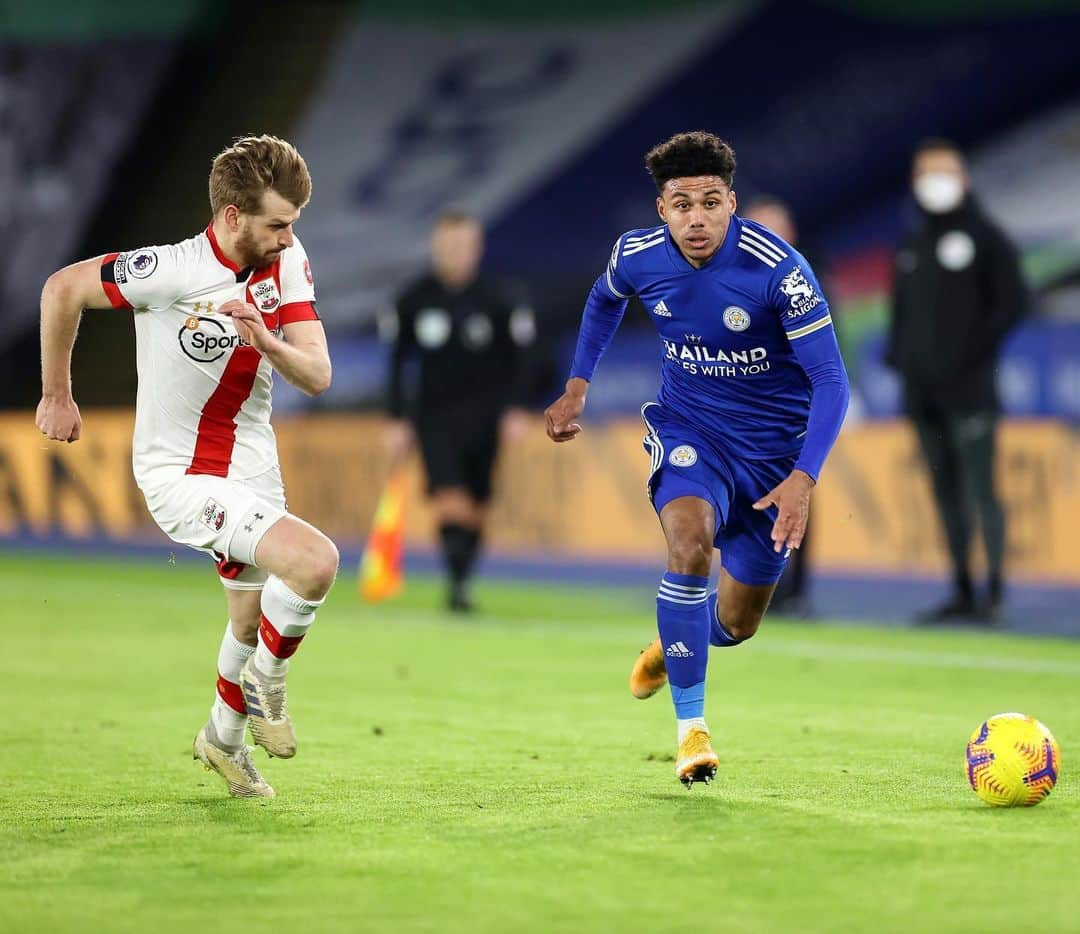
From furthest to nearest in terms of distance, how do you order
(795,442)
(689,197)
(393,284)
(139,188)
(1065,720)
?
(139,188), (393,284), (1065,720), (795,442), (689,197)

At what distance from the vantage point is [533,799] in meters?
5.85

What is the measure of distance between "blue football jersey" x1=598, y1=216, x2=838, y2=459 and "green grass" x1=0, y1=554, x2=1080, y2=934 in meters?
1.19

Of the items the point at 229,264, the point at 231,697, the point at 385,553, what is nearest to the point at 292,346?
the point at 229,264

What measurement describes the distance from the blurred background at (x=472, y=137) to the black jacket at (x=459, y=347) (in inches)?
196

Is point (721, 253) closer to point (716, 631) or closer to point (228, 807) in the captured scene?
point (716, 631)

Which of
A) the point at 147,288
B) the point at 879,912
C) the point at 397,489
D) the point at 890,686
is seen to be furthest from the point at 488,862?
the point at 397,489

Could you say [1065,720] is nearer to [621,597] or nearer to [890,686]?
[890,686]

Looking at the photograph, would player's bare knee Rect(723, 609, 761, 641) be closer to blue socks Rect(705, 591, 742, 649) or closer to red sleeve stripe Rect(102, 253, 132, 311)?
blue socks Rect(705, 591, 742, 649)

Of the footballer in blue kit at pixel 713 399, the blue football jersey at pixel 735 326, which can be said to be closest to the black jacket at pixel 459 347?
the footballer in blue kit at pixel 713 399

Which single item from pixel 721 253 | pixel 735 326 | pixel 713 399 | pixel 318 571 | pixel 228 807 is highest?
pixel 721 253

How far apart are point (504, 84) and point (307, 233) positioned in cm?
334

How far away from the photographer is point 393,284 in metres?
22.6

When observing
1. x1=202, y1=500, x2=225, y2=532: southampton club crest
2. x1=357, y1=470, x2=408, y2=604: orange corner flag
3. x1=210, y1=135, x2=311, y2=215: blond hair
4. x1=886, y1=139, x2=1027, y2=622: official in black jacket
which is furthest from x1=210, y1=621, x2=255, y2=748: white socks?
x1=357, y1=470, x2=408, y2=604: orange corner flag

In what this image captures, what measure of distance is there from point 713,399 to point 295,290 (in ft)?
5.13
